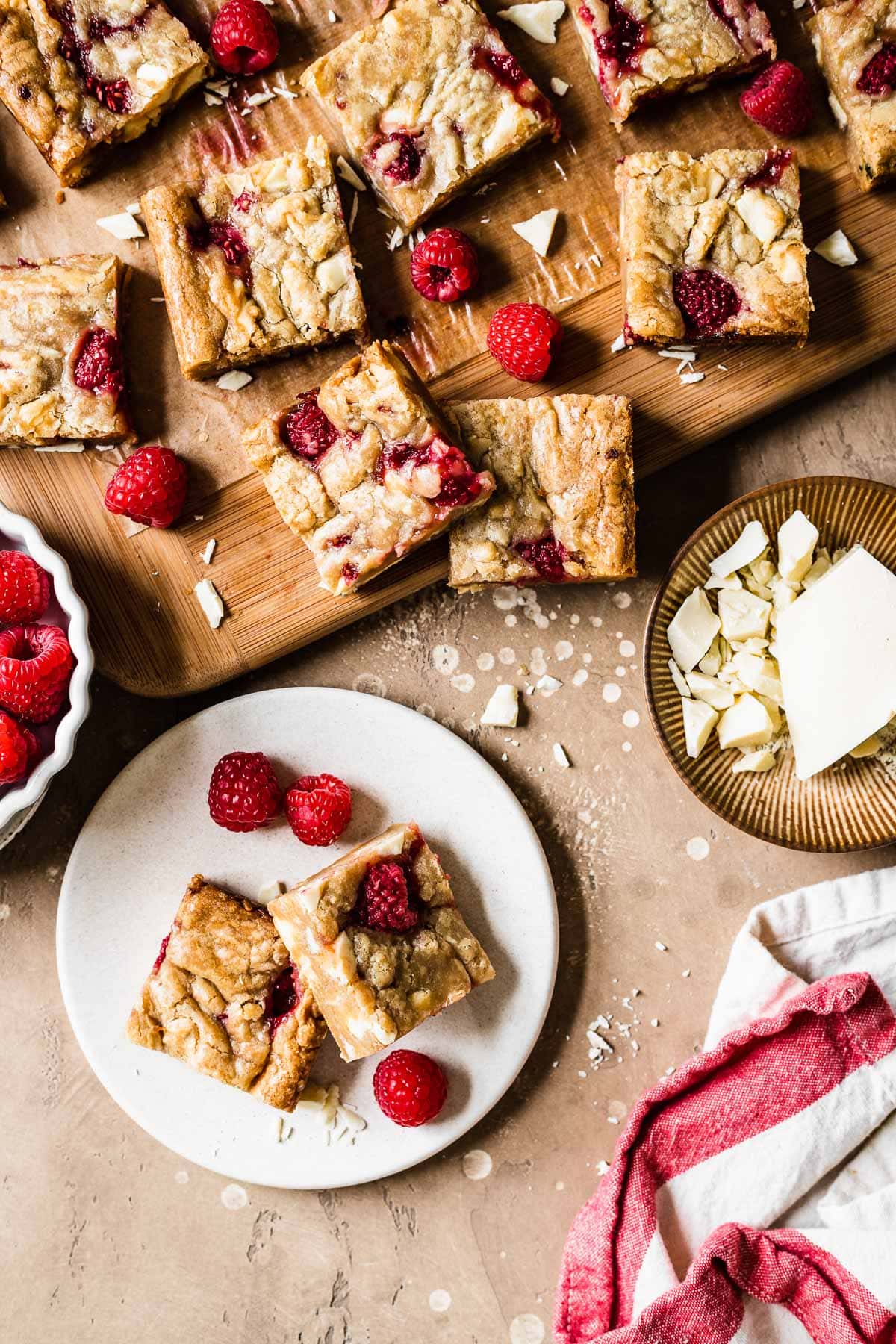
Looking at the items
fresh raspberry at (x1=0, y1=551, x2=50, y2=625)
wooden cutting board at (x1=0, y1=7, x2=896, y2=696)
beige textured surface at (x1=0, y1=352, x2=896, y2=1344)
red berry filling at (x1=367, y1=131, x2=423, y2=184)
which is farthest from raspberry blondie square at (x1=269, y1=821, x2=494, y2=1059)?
red berry filling at (x1=367, y1=131, x2=423, y2=184)

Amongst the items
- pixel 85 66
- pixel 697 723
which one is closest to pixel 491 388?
pixel 697 723

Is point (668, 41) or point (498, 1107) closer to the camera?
point (668, 41)

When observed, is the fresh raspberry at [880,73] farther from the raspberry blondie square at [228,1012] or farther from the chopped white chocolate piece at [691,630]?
the raspberry blondie square at [228,1012]

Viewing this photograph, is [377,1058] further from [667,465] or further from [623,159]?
[623,159]

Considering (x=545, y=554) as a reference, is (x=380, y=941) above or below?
below

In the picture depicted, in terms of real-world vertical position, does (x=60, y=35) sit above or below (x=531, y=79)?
above

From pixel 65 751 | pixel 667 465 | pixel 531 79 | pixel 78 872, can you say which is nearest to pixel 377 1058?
pixel 78 872

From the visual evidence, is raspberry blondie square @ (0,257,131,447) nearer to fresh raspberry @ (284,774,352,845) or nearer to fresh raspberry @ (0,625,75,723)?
fresh raspberry @ (0,625,75,723)

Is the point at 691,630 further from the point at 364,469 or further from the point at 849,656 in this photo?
the point at 364,469
